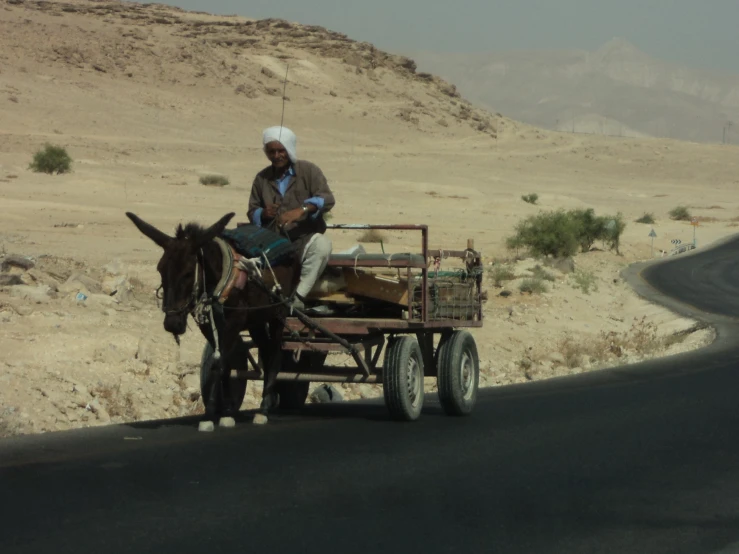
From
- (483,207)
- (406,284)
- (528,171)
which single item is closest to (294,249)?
(406,284)

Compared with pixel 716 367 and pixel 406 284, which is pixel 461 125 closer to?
pixel 716 367

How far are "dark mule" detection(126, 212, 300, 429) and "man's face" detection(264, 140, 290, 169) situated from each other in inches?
32.2

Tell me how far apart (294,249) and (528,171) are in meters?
99.0

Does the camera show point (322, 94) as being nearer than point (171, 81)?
No

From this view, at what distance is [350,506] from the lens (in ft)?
23.3

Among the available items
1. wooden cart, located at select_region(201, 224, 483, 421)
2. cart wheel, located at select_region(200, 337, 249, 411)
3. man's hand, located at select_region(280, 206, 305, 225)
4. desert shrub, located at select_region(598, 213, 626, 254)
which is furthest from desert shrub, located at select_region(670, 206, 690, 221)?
man's hand, located at select_region(280, 206, 305, 225)

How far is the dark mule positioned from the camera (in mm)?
8664

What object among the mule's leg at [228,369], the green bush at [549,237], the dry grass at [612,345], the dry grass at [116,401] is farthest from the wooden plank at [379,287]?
the green bush at [549,237]

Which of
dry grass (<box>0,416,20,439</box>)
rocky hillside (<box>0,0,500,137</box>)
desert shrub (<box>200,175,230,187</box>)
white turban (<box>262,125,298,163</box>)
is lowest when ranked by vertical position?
dry grass (<box>0,416,20,439</box>)

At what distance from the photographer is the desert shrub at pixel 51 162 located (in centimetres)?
5769

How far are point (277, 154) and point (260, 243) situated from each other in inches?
33.3

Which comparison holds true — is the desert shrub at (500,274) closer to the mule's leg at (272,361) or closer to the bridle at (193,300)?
the mule's leg at (272,361)

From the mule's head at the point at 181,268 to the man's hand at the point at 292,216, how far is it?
3.54 feet

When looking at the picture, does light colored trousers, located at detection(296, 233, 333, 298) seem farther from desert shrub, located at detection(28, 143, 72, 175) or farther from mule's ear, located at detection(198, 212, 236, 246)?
desert shrub, located at detection(28, 143, 72, 175)
